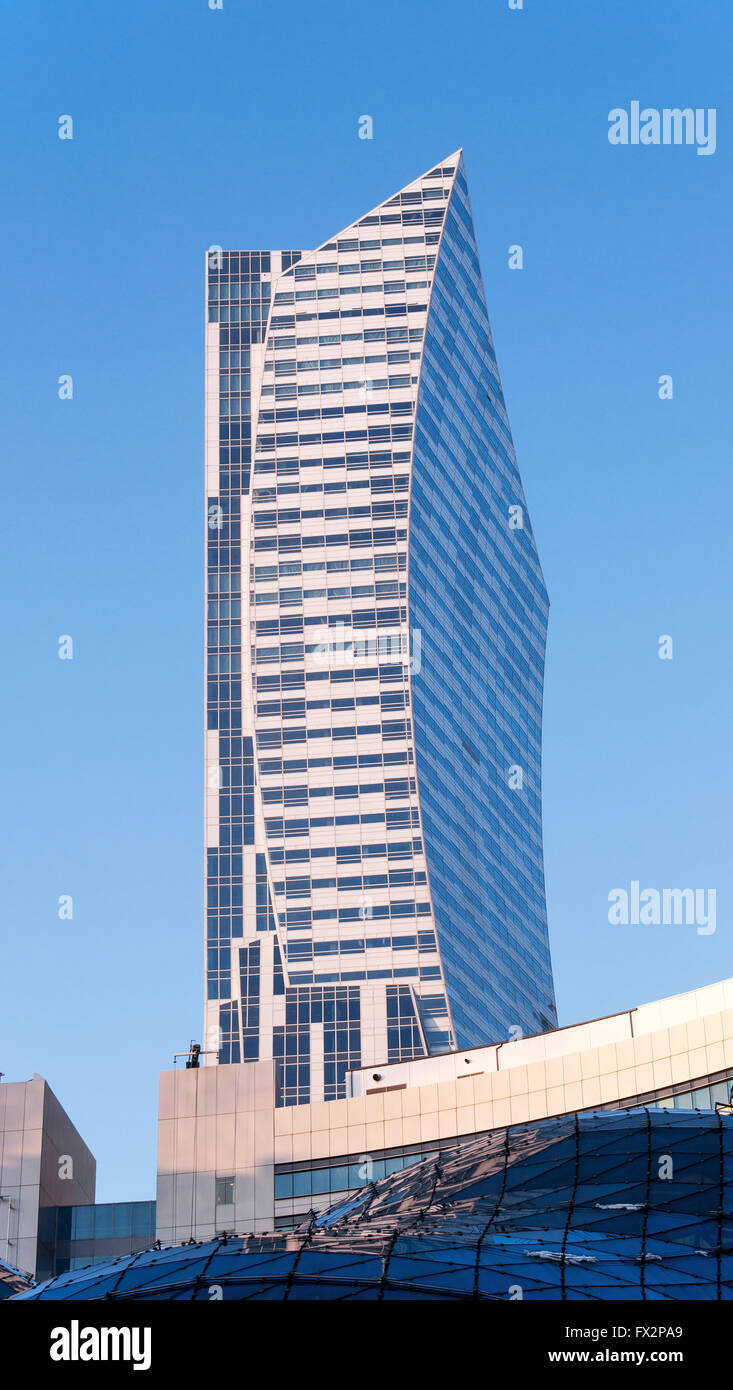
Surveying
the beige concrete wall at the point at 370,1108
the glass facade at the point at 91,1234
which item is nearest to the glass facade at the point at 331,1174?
the beige concrete wall at the point at 370,1108

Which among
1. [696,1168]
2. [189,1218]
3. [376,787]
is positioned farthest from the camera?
[376,787]

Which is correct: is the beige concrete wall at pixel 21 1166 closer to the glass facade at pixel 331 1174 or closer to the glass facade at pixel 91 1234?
the glass facade at pixel 91 1234

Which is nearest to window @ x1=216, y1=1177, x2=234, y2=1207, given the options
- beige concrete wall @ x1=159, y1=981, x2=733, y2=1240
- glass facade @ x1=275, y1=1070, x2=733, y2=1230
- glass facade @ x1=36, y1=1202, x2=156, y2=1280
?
beige concrete wall @ x1=159, y1=981, x2=733, y2=1240

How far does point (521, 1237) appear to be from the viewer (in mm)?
41438

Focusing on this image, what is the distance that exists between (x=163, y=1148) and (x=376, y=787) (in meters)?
115

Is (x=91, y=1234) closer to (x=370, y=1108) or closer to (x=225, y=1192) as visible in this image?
(x=225, y=1192)

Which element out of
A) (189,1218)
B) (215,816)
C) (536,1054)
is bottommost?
(189,1218)

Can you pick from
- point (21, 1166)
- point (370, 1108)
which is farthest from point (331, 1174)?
point (21, 1166)

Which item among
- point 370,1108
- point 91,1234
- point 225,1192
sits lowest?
point 91,1234

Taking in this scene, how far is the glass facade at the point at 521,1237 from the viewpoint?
37.2 metres

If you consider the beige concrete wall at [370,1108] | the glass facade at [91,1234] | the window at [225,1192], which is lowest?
the glass facade at [91,1234]
